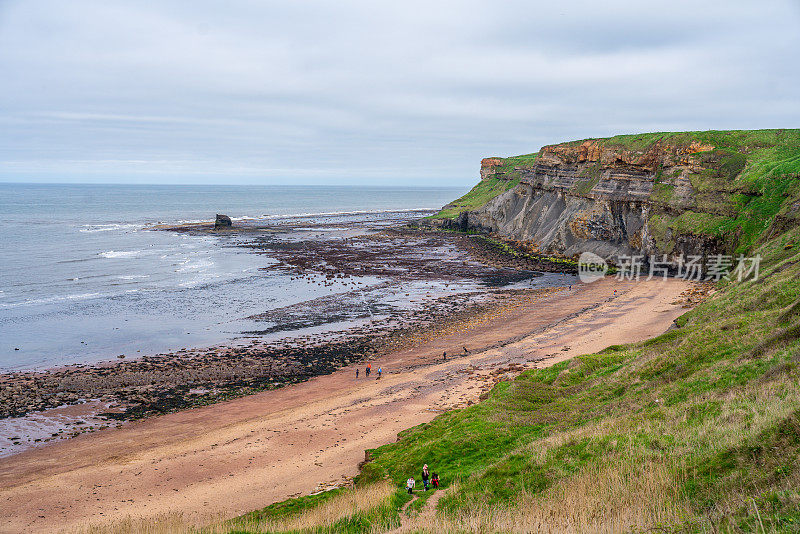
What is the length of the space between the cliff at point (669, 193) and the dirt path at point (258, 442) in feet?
69.5

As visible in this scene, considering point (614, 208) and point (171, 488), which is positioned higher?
point (614, 208)

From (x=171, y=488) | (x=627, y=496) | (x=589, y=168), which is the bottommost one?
(x=171, y=488)

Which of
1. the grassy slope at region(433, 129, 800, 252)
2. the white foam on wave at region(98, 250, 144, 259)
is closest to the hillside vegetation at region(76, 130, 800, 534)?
the grassy slope at region(433, 129, 800, 252)

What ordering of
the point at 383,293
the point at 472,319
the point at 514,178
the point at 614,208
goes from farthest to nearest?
the point at 514,178 < the point at 614,208 < the point at 383,293 < the point at 472,319

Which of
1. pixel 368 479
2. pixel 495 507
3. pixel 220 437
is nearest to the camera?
pixel 495 507

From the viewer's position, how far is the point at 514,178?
117688mm

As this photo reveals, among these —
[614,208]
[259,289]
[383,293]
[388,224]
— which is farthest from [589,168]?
[388,224]

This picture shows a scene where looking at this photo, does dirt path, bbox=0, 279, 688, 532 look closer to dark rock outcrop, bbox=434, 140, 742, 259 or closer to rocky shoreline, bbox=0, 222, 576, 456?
rocky shoreline, bbox=0, 222, 576, 456

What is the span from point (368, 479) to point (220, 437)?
34.3 ft

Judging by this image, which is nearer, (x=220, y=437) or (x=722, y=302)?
(x=220, y=437)

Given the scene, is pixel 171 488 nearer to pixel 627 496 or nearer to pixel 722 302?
pixel 627 496

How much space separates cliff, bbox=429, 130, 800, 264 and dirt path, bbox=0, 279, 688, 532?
21187mm

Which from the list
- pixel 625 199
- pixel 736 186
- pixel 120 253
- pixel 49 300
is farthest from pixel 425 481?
pixel 120 253

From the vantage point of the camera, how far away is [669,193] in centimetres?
6078
